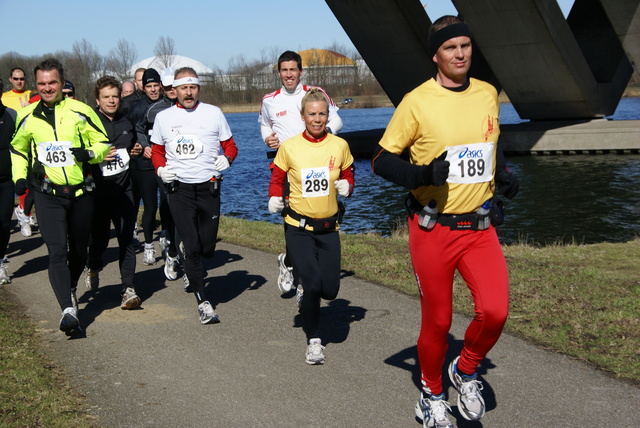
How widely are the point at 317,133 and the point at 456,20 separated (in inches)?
82.2

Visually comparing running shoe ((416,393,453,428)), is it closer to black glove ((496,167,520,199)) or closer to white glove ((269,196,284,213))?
black glove ((496,167,520,199))

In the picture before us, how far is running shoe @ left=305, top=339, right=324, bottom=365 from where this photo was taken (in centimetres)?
595

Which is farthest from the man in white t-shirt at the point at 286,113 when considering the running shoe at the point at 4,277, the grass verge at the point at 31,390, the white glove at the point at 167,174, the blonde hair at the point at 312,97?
the running shoe at the point at 4,277

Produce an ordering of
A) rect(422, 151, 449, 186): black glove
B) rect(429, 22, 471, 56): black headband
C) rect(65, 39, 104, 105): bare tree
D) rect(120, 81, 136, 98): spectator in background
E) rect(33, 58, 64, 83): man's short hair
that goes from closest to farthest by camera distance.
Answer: rect(422, 151, 449, 186): black glove, rect(429, 22, 471, 56): black headband, rect(33, 58, 64, 83): man's short hair, rect(120, 81, 136, 98): spectator in background, rect(65, 39, 104, 105): bare tree

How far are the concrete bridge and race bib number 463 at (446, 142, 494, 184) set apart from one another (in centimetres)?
2590

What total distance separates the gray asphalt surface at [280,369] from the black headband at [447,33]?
2278mm

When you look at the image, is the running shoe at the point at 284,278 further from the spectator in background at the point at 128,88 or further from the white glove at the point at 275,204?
the spectator in background at the point at 128,88

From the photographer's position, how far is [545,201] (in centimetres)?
2030

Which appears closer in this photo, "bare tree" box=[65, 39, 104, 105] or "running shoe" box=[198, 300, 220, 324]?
"running shoe" box=[198, 300, 220, 324]

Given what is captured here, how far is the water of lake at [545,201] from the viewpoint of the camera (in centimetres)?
1633

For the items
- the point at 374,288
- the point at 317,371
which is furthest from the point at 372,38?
the point at 317,371

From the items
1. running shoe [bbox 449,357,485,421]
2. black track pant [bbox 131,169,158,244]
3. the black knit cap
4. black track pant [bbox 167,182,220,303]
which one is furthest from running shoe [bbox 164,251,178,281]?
running shoe [bbox 449,357,485,421]

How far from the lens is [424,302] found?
473 cm

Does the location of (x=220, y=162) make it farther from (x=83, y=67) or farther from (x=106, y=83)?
(x=83, y=67)
